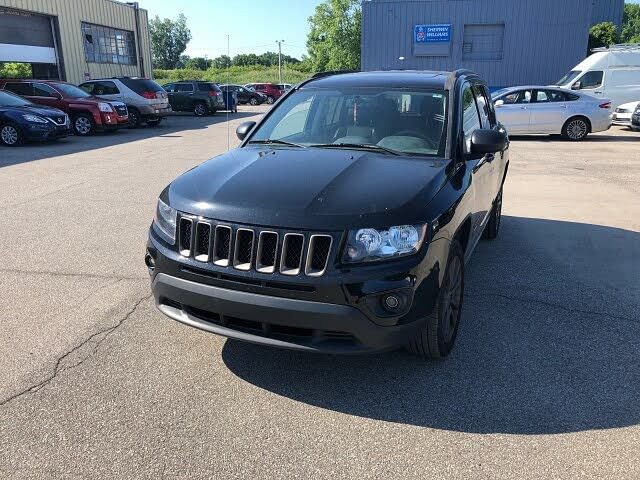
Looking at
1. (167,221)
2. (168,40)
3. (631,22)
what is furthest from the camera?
(168,40)

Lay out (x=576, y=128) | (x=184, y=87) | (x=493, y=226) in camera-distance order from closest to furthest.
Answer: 1. (x=493, y=226)
2. (x=576, y=128)
3. (x=184, y=87)

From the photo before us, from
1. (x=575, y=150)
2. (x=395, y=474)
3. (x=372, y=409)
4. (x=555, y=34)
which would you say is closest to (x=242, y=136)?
(x=372, y=409)

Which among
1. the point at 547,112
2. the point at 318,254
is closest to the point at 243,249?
the point at 318,254

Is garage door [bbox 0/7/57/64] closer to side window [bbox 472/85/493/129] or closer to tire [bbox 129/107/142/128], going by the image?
tire [bbox 129/107/142/128]

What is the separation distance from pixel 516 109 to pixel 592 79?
4.78 meters

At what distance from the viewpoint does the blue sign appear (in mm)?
29484

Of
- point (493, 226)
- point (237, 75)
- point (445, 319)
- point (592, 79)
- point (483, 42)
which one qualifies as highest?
point (483, 42)

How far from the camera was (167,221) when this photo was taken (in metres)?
3.31

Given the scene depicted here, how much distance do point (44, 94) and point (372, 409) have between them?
58.0 ft

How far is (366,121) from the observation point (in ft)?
13.6

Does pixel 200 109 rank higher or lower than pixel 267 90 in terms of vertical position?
lower

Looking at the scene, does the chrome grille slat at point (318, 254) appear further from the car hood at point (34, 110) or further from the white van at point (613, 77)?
the white van at point (613, 77)

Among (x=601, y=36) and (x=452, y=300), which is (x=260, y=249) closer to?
(x=452, y=300)

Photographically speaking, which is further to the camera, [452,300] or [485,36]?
[485,36]
